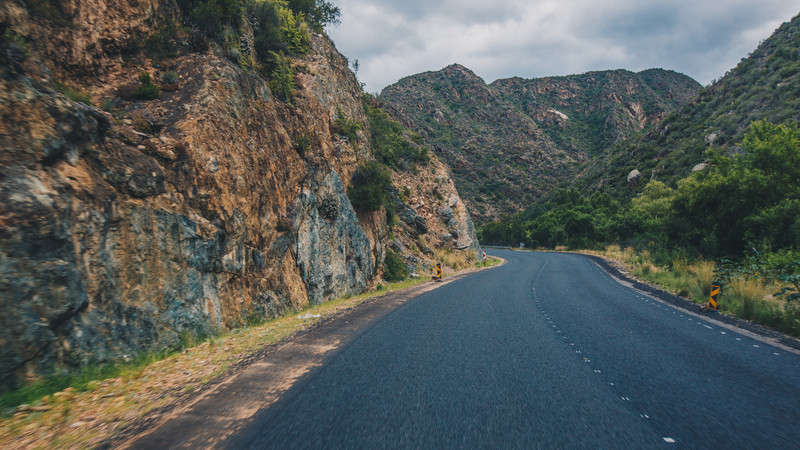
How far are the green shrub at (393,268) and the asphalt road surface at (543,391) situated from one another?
1200cm

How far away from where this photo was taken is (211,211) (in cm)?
838

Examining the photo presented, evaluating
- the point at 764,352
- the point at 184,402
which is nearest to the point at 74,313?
the point at 184,402

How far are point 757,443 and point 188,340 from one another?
7957 mm

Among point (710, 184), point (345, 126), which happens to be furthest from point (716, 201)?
point (345, 126)

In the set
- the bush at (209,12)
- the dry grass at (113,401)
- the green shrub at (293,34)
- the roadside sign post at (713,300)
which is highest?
the green shrub at (293,34)

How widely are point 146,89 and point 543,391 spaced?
10598 mm

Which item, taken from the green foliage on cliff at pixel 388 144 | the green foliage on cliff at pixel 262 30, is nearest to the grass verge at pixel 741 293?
the green foliage on cliff at pixel 262 30

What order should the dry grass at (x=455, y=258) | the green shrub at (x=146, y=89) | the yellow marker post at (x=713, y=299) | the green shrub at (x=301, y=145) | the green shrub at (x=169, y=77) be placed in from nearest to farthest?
the green shrub at (x=146, y=89) < the yellow marker post at (x=713, y=299) < the green shrub at (x=169, y=77) < the green shrub at (x=301, y=145) < the dry grass at (x=455, y=258)

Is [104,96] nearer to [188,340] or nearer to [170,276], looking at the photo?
[170,276]

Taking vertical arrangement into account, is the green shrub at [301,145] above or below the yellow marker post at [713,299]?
above

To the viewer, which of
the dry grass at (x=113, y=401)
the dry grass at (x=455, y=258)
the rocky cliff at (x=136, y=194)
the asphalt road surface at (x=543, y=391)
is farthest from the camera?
the dry grass at (x=455, y=258)

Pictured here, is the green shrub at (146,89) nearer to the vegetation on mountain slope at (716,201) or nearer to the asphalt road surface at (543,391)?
the asphalt road surface at (543,391)

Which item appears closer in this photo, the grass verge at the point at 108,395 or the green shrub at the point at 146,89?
the grass verge at the point at 108,395

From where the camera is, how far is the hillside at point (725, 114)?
34.8 metres
